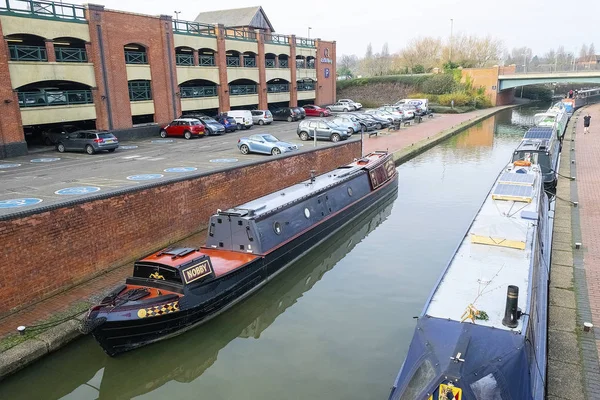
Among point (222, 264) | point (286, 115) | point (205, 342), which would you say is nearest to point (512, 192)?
point (222, 264)

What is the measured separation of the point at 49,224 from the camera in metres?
9.71

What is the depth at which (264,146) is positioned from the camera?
79.4ft

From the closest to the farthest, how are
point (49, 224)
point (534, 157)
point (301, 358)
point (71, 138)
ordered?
point (301, 358)
point (49, 224)
point (534, 157)
point (71, 138)

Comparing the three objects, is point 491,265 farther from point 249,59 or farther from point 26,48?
point 249,59

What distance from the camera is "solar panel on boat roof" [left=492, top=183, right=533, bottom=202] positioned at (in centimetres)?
1096

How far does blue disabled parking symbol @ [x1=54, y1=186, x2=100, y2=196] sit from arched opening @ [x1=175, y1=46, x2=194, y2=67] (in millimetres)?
20925

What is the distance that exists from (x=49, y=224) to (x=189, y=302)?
3.47 metres

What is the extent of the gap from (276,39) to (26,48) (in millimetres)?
25820

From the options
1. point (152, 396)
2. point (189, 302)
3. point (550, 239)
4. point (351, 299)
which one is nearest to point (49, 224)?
point (189, 302)

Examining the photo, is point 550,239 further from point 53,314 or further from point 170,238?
point 53,314

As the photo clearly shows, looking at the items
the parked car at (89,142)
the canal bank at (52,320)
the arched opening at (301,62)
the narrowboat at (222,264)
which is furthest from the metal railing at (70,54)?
the arched opening at (301,62)

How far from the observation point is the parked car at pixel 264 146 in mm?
23930

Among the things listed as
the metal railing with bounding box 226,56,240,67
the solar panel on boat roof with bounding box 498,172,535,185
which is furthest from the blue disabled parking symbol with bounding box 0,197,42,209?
the metal railing with bounding box 226,56,240,67

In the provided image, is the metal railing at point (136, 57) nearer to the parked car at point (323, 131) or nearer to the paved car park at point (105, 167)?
the paved car park at point (105, 167)
